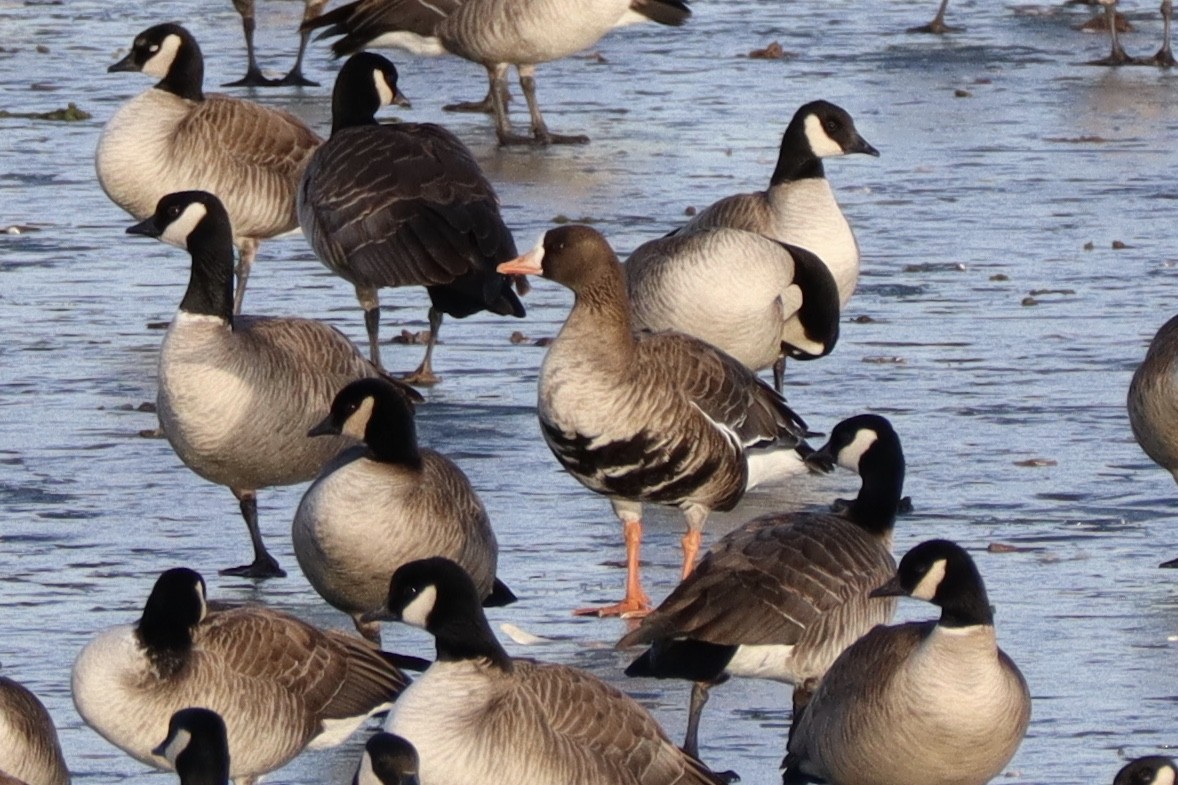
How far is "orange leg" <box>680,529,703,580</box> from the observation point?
8.88 metres

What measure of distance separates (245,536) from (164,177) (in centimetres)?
428

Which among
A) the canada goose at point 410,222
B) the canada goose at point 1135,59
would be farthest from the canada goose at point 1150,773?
the canada goose at point 1135,59

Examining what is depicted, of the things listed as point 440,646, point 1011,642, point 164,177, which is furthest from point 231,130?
point 440,646

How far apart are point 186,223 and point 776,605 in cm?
349

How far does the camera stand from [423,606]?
6.62 meters

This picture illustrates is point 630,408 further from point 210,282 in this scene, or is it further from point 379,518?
point 210,282

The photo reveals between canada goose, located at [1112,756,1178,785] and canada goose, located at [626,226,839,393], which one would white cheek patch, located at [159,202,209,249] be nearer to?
canada goose, located at [626,226,839,393]

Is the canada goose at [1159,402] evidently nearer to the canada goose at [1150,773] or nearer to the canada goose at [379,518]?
the canada goose at [379,518]

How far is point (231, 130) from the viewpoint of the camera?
44.4ft

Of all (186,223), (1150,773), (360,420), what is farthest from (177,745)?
(186,223)

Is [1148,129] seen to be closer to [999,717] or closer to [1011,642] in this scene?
[1011,642]

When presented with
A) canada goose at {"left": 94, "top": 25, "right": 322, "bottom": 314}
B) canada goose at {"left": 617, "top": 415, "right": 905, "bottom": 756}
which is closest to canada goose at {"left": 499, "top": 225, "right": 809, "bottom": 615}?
canada goose at {"left": 617, "top": 415, "right": 905, "bottom": 756}

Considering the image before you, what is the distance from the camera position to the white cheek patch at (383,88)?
13.0 metres

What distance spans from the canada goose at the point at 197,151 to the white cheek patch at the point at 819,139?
2.72 meters
